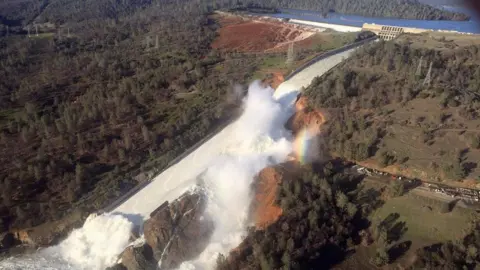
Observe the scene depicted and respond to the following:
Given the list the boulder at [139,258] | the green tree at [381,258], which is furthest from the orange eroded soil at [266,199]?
the boulder at [139,258]

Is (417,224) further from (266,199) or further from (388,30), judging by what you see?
(388,30)

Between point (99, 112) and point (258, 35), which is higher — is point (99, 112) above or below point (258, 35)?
below

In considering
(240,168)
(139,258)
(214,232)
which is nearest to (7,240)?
(139,258)

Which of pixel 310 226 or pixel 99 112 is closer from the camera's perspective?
pixel 310 226

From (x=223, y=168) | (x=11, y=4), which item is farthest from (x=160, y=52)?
(x=11, y=4)

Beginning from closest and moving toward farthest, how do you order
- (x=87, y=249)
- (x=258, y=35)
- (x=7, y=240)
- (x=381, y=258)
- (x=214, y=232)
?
(x=381, y=258) → (x=214, y=232) → (x=87, y=249) → (x=7, y=240) → (x=258, y=35)

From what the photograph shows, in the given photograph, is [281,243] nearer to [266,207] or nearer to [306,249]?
[306,249]

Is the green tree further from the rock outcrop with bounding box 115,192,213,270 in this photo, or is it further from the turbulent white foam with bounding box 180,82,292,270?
the rock outcrop with bounding box 115,192,213,270

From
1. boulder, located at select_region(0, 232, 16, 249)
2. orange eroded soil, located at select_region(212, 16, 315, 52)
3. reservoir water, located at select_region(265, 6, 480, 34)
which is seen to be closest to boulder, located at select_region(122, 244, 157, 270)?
boulder, located at select_region(0, 232, 16, 249)
